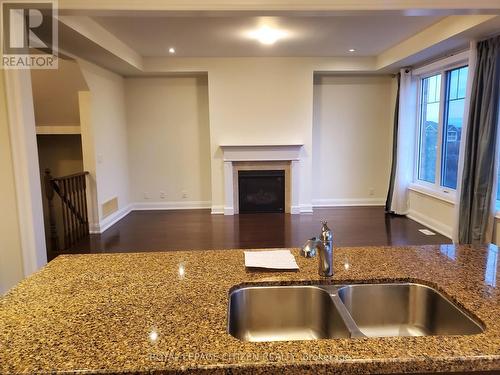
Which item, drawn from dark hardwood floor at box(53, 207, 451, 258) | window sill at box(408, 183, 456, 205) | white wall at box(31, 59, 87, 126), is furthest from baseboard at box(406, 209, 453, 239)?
white wall at box(31, 59, 87, 126)

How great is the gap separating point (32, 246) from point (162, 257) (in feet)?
5.17

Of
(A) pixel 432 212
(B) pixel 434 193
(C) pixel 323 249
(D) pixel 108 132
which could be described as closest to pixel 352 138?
(B) pixel 434 193

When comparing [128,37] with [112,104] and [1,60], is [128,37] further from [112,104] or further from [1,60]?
[1,60]

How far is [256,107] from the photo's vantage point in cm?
632

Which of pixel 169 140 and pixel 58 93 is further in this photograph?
pixel 169 140

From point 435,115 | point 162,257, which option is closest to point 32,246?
point 162,257

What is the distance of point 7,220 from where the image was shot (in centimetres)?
270

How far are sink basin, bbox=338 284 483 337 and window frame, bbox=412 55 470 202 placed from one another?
355 cm

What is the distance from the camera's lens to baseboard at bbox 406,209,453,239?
491cm

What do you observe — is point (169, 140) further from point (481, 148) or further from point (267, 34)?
point (481, 148)

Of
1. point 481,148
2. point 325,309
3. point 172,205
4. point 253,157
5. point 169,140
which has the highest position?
point 169,140

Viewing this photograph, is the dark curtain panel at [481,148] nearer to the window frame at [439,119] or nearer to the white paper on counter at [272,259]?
the window frame at [439,119]

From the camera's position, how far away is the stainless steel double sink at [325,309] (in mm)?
1456

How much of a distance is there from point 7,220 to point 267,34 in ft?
12.0
